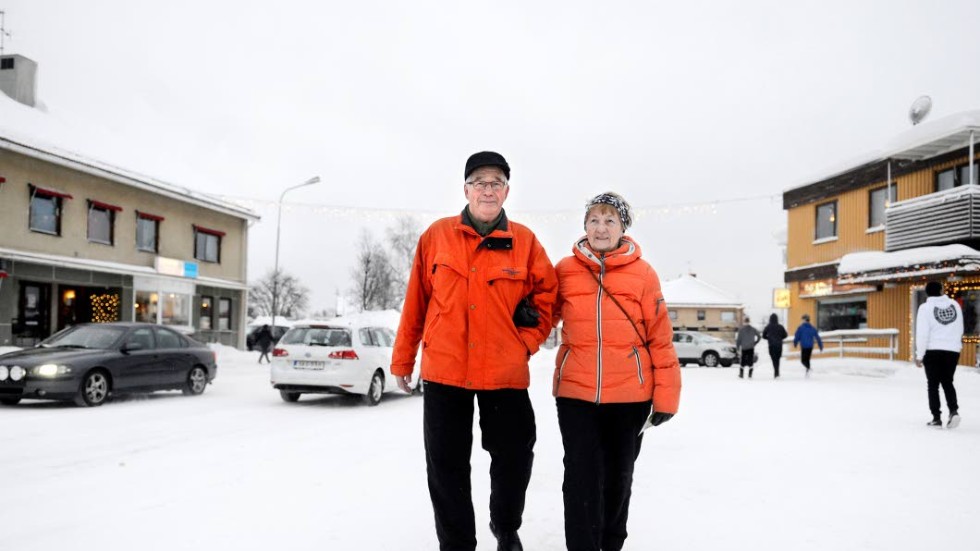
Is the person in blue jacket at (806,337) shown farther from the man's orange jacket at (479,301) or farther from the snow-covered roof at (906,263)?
the man's orange jacket at (479,301)

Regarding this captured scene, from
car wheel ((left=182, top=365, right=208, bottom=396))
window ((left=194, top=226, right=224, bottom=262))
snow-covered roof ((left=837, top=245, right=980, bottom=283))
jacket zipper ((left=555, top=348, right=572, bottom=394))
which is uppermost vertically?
window ((left=194, top=226, right=224, bottom=262))

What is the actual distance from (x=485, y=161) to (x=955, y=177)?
21.6 metres

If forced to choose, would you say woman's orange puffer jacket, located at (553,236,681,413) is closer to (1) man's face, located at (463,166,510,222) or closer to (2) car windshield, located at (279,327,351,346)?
(1) man's face, located at (463,166,510,222)

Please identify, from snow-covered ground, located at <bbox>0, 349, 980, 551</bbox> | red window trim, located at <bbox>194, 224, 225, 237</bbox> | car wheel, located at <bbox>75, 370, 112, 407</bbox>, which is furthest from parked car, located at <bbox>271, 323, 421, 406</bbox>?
red window trim, located at <bbox>194, 224, 225, 237</bbox>

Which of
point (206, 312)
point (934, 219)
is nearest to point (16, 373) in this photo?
point (206, 312)

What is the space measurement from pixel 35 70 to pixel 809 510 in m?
29.8

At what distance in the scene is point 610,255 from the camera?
370 centimetres

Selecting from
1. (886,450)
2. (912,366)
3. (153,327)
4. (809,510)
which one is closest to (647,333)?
(809,510)

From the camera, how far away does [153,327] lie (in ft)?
41.0

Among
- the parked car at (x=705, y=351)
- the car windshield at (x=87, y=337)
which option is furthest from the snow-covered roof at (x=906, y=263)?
the car windshield at (x=87, y=337)

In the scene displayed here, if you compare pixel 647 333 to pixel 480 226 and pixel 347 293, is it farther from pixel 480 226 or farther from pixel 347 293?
pixel 347 293

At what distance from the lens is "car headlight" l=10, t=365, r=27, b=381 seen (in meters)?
10.1

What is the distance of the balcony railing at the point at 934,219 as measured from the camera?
1877 cm

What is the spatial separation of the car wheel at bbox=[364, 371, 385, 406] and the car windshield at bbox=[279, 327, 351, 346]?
805mm
